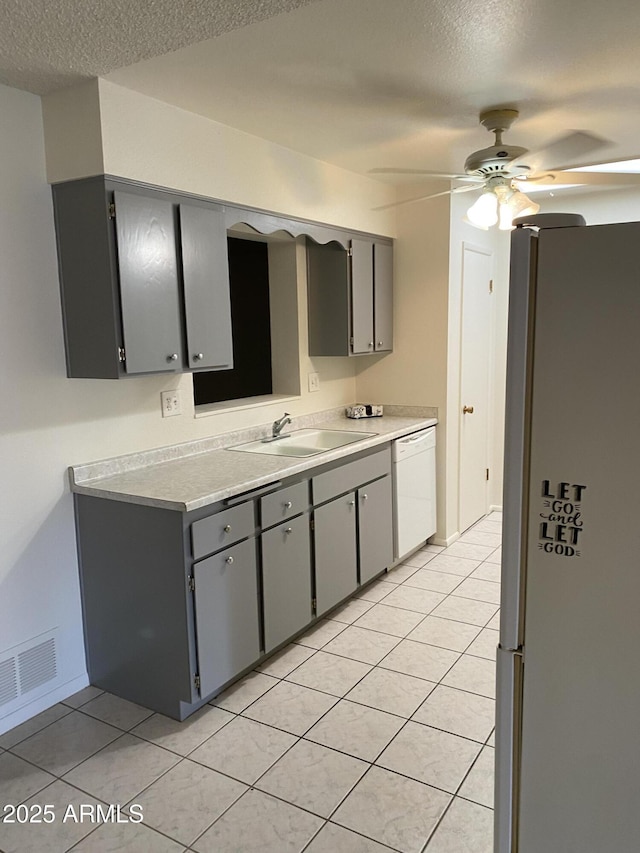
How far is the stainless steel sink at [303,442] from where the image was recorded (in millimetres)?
3572

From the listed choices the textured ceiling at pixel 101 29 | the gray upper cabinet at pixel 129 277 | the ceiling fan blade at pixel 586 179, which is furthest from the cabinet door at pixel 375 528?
the textured ceiling at pixel 101 29

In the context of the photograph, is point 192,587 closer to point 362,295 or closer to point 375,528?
point 375,528

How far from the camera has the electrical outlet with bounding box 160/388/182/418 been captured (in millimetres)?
3074

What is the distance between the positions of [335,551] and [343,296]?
5.16 feet

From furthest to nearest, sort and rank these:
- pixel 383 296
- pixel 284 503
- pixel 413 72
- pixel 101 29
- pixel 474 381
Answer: pixel 474 381 < pixel 383 296 < pixel 284 503 < pixel 413 72 < pixel 101 29

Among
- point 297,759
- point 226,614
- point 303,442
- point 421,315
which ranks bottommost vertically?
point 297,759

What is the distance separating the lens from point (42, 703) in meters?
2.65

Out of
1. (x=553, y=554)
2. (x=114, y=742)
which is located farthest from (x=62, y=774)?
(x=553, y=554)

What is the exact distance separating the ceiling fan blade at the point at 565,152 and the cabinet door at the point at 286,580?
2131mm

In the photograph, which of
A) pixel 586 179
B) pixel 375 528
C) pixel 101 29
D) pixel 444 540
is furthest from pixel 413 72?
pixel 444 540

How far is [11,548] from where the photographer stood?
2.53 meters

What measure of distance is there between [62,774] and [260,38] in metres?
2.59

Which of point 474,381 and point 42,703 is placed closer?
point 42,703

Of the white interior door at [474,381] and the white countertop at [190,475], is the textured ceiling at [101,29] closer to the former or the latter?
the white countertop at [190,475]
